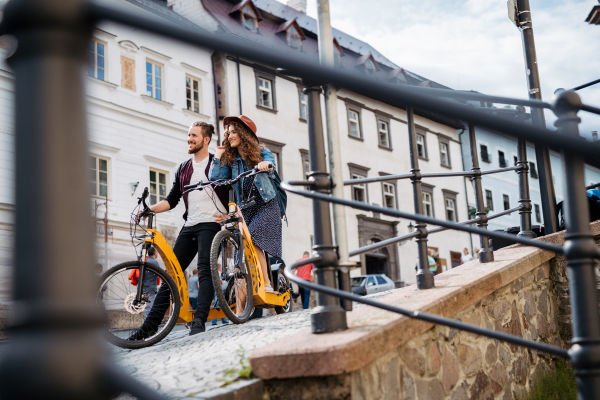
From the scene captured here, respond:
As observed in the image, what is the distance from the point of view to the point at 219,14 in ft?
83.0

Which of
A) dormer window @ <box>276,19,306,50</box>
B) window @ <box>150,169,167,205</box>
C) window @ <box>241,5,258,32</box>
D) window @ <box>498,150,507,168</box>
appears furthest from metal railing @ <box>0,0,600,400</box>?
window @ <box>498,150,507,168</box>

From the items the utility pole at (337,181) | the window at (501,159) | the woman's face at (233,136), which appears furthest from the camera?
the window at (501,159)

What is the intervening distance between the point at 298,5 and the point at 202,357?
33323mm

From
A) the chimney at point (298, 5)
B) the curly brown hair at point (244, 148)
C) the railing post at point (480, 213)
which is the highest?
the chimney at point (298, 5)

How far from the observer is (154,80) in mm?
20109

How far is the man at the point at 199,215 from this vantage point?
4.71m

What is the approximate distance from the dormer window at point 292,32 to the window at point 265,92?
13.5 feet

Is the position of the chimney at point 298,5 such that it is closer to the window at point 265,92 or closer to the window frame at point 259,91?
the window frame at point 259,91

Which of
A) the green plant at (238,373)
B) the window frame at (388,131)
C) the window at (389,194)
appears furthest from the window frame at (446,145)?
the green plant at (238,373)

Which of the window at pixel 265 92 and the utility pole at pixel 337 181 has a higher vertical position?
the window at pixel 265 92

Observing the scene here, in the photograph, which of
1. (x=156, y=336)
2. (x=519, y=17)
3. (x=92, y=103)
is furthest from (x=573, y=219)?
(x=519, y=17)

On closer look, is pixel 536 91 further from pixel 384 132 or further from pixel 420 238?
pixel 384 132

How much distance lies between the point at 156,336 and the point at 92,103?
11.6 feet

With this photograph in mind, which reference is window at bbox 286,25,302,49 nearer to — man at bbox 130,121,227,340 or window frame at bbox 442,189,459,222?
window frame at bbox 442,189,459,222
